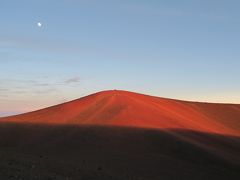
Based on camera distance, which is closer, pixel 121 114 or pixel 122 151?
pixel 122 151

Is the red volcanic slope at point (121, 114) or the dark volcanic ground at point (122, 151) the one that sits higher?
the red volcanic slope at point (121, 114)

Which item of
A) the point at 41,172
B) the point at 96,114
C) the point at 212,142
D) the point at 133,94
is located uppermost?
the point at 133,94

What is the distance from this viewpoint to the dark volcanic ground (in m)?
28.6

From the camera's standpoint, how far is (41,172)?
2064 cm

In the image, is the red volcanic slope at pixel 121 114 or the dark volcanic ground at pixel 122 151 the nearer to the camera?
the dark volcanic ground at pixel 122 151

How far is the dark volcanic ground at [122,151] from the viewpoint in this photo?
28595 millimetres

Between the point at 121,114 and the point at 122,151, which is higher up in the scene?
the point at 121,114

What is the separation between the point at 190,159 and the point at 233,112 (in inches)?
1860

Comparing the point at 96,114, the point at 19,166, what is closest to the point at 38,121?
the point at 96,114

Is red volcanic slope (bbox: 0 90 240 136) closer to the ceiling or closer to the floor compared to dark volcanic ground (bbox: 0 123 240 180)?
closer to the ceiling

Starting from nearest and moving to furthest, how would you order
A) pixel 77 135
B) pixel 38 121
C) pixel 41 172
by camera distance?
pixel 41 172
pixel 77 135
pixel 38 121

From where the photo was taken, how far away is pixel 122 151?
40.4m

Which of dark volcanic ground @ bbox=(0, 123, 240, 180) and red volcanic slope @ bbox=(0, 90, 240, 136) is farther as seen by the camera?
red volcanic slope @ bbox=(0, 90, 240, 136)

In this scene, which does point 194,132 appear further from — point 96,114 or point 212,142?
point 96,114
